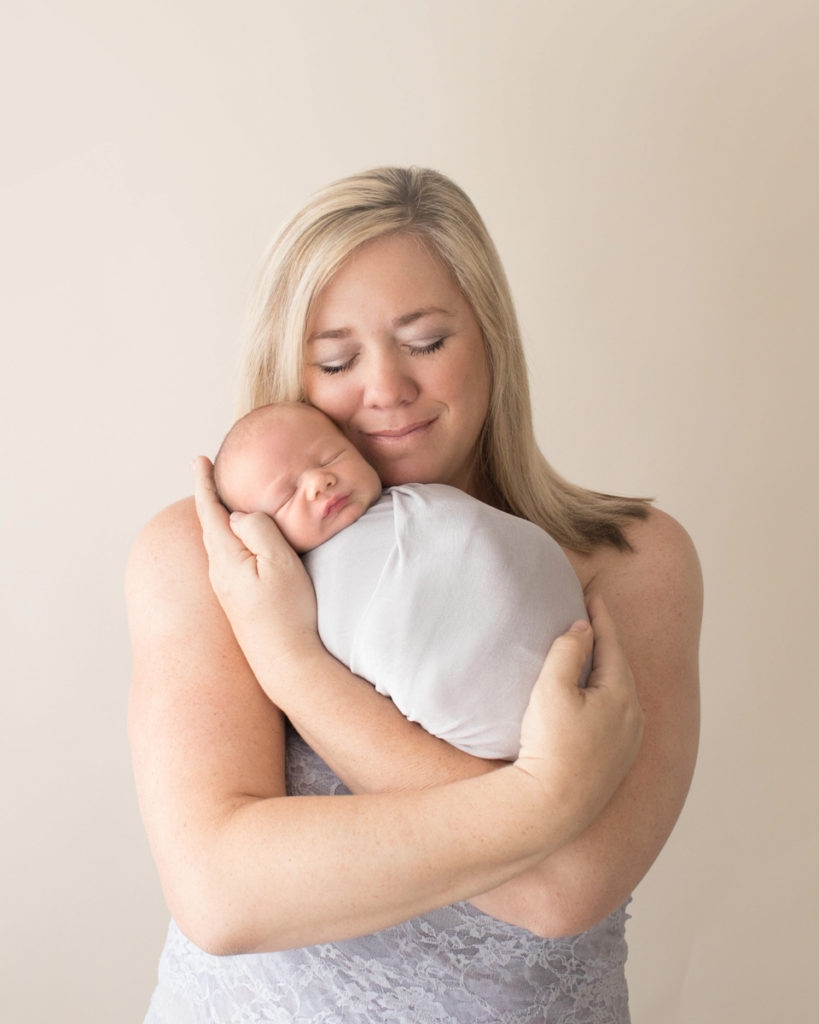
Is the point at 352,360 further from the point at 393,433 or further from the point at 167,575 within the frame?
the point at 167,575

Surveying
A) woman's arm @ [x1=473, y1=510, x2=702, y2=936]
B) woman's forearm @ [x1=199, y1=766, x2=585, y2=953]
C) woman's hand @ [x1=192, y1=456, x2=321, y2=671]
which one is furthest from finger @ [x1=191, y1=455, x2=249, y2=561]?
woman's arm @ [x1=473, y1=510, x2=702, y2=936]

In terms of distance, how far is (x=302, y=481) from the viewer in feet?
4.88

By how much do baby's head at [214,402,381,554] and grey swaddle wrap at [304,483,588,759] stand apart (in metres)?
0.05

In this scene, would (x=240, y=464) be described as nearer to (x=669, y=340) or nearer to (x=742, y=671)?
(x=669, y=340)

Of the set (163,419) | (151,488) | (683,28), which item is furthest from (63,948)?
(683,28)

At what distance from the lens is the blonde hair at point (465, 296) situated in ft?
5.45

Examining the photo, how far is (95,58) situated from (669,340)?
1.45m

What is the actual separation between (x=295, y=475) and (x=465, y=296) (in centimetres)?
48

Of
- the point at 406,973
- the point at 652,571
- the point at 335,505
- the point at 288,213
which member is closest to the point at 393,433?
the point at 335,505

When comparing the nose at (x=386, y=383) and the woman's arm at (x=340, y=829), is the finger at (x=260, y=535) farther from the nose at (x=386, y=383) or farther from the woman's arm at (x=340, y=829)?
the nose at (x=386, y=383)

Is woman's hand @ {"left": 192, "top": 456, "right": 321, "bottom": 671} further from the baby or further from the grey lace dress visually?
the grey lace dress

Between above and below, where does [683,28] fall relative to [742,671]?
above

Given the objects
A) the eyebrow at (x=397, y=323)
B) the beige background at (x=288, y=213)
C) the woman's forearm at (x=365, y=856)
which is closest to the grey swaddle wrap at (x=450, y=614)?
the woman's forearm at (x=365, y=856)

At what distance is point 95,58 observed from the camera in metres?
2.31
